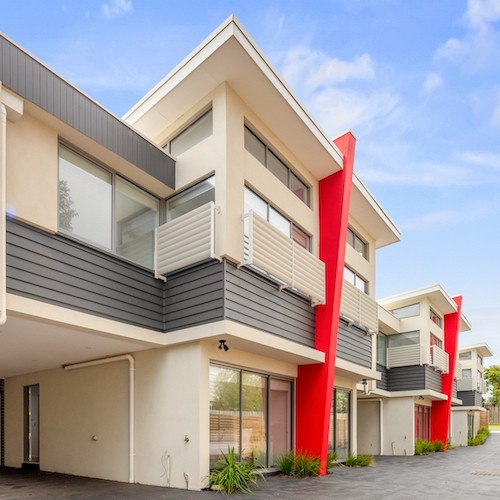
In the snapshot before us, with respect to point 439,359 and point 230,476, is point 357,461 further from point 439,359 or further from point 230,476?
point 439,359

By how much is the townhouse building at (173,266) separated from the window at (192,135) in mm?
51

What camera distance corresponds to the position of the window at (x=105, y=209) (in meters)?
8.41

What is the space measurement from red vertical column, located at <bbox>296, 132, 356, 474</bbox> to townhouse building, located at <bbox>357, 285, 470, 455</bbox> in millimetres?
8739

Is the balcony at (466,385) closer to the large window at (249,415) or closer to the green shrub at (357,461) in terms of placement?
the green shrub at (357,461)

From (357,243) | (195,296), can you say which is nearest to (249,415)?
(195,296)

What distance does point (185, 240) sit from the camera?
9430 mm

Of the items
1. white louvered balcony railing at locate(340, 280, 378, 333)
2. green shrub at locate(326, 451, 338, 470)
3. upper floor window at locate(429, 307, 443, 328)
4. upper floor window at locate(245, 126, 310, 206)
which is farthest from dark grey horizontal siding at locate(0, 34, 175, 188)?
upper floor window at locate(429, 307, 443, 328)

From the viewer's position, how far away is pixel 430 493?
9.34m

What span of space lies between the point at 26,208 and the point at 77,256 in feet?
3.87

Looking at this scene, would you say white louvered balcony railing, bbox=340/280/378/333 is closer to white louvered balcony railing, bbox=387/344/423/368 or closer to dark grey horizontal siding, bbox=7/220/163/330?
dark grey horizontal siding, bbox=7/220/163/330

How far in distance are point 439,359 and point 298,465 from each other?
45.8ft

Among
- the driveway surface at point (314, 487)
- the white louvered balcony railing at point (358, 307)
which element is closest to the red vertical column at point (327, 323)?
the driveway surface at point (314, 487)

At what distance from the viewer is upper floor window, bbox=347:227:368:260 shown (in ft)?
51.6

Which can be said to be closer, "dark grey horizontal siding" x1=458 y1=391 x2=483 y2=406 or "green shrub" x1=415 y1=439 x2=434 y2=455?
"green shrub" x1=415 y1=439 x2=434 y2=455
